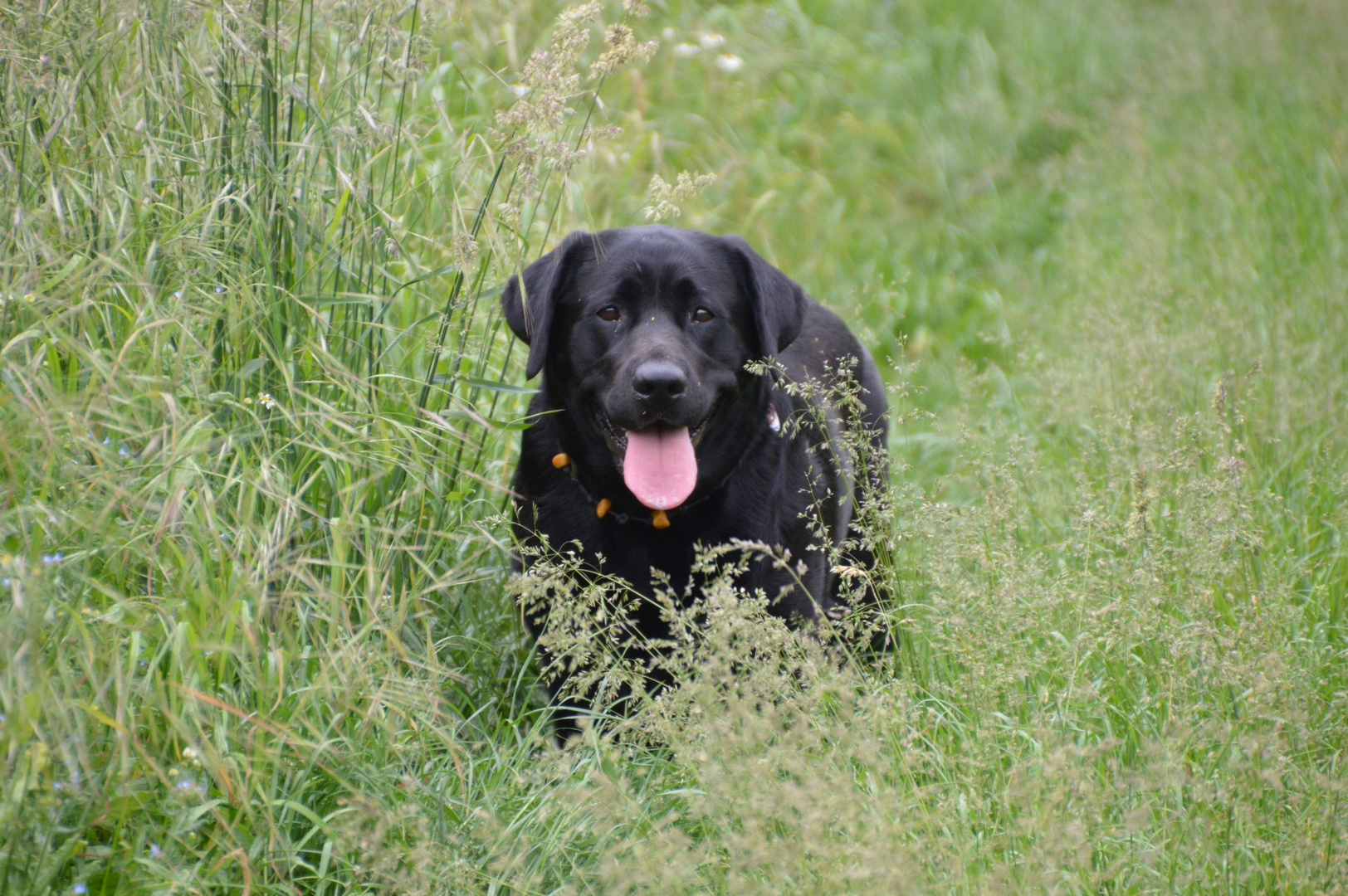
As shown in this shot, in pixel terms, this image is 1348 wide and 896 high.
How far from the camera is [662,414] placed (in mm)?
2693

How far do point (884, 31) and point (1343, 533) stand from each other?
5776mm

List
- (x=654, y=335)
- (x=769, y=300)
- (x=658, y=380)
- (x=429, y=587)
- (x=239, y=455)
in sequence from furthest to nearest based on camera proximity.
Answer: (x=769, y=300)
(x=654, y=335)
(x=658, y=380)
(x=429, y=587)
(x=239, y=455)

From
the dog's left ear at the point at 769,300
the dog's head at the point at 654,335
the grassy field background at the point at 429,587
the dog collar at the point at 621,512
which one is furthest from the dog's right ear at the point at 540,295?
the dog's left ear at the point at 769,300

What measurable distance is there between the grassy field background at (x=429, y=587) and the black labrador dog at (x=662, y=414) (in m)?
0.21

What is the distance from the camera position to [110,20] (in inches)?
93.3

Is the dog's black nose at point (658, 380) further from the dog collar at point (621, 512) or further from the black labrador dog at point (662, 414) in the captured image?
the dog collar at point (621, 512)

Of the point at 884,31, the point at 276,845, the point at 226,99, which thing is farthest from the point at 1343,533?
the point at 884,31

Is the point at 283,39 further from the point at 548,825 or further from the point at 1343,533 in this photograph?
the point at 1343,533

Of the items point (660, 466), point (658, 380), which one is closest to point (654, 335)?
point (658, 380)

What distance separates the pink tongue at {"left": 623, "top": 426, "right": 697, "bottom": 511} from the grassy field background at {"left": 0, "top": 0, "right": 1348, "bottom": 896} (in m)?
0.36

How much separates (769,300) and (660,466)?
23.3 inches

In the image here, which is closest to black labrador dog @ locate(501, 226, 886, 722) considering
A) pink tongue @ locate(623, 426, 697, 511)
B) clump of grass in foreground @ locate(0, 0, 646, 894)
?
pink tongue @ locate(623, 426, 697, 511)

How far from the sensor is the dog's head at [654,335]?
2.74 m

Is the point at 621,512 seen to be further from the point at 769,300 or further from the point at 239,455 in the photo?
the point at 239,455
